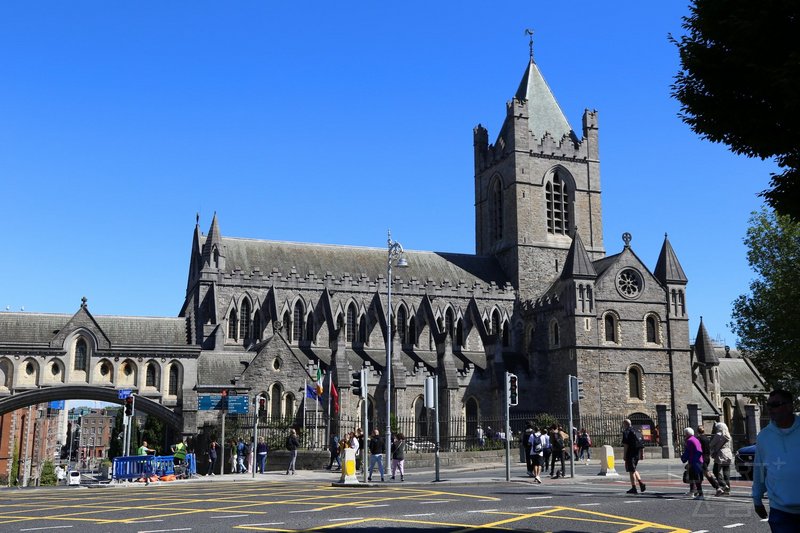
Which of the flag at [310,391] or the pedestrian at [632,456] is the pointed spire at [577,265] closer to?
the flag at [310,391]

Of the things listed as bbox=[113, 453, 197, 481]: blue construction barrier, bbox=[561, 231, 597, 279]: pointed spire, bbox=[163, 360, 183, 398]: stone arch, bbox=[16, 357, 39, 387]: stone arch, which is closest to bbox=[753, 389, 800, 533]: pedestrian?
bbox=[113, 453, 197, 481]: blue construction barrier

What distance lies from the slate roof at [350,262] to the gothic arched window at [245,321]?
2.65m

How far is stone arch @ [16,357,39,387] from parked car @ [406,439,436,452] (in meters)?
19.4

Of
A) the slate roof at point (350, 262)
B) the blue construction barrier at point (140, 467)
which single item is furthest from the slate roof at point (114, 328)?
the blue construction barrier at point (140, 467)

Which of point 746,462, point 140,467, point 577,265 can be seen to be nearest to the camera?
point 746,462

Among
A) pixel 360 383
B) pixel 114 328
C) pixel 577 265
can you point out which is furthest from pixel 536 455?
pixel 114 328

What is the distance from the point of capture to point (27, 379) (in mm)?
41312

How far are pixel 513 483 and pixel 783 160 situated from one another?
14.2m

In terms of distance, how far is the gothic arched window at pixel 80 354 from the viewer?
42.3 metres

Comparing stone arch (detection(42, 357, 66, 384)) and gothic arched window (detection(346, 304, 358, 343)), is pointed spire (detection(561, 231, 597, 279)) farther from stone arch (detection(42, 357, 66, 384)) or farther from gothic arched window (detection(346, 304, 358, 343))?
stone arch (detection(42, 357, 66, 384))

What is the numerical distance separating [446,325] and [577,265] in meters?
10.4

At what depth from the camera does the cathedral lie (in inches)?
1705

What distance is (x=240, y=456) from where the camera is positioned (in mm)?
31656

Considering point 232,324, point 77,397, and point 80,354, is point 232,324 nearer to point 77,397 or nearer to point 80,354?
point 80,354
